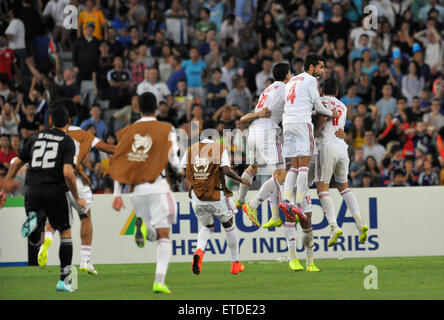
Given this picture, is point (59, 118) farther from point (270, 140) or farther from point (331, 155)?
point (331, 155)

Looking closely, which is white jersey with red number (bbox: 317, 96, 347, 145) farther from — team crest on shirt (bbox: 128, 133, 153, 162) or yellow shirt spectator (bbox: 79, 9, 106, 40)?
yellow shirt spectator (bbox: 79, 9, 106, 40)

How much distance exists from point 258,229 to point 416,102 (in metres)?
6.11

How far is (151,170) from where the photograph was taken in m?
10.5

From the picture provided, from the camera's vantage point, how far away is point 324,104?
13.8 meters

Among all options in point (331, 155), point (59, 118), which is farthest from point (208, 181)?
point (59, 118)

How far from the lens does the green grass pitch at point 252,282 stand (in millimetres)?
10891

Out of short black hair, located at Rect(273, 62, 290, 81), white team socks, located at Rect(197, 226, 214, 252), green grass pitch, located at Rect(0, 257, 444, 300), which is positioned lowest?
green grass pitch, located at Rect(0, 257, 444, 300)

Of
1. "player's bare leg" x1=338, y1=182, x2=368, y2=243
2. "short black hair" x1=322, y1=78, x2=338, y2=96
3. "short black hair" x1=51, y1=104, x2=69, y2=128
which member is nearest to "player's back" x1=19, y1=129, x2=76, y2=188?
"short black hair" x1=51, y1=104, x2=69, y2=128

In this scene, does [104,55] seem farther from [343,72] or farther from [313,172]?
[313,172]

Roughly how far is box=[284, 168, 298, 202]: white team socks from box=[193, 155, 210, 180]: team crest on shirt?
1.27 meters

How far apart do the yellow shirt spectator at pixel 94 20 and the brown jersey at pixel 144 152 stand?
12.9m

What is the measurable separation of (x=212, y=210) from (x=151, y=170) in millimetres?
3101

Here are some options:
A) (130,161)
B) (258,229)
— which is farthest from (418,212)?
(130,161)

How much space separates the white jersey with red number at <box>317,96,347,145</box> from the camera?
45.5ft
